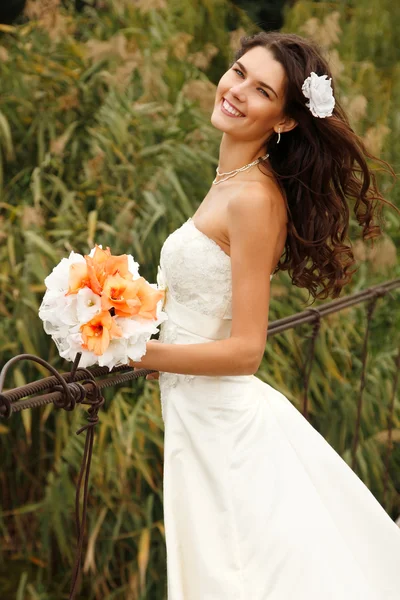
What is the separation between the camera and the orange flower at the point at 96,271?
1.34 metres

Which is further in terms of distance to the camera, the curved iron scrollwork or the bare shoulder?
the bare shoulder

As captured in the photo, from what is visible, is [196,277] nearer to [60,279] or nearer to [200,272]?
[200,272]

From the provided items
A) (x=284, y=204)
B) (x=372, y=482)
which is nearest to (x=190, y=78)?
(x=372, y=482)

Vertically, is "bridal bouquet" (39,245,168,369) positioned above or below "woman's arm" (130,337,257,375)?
above

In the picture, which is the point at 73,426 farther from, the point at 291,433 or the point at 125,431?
the point at 291,433

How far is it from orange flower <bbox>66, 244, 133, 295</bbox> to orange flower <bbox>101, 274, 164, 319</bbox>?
0.04 feet

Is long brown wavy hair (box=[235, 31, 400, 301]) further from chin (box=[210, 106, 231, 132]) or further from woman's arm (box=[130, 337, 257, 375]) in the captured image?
woman's arm (box=[130, 337, 257, 375])

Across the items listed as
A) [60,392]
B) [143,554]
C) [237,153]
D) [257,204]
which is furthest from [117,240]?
[60,392]

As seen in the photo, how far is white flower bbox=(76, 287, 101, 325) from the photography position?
133cm

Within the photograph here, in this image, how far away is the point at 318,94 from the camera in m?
1.72

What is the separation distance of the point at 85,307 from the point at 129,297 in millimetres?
69

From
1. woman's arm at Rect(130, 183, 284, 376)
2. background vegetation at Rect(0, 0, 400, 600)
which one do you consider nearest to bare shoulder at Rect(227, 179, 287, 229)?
woman's arm at Rect(130, 183, 284, 376)

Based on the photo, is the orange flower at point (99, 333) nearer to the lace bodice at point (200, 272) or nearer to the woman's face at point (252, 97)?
the lace bodice at point (200, 272)

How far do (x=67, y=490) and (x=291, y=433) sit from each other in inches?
56.3
